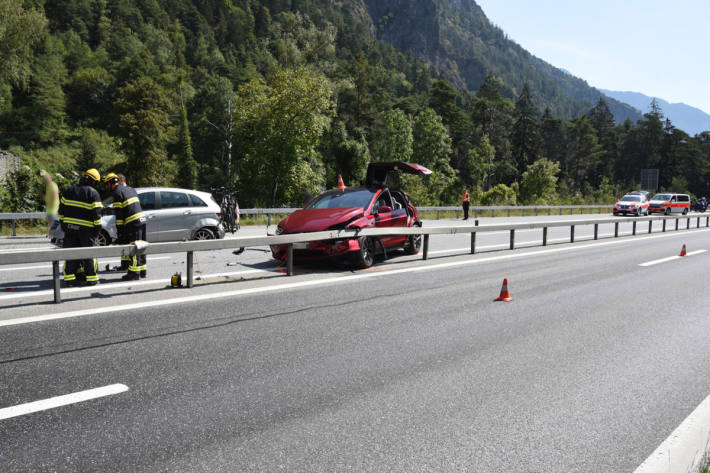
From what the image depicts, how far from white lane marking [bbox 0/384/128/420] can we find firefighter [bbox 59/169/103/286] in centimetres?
489

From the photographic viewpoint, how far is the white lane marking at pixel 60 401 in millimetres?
3688

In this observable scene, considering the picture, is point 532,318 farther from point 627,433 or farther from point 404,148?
point 404,148

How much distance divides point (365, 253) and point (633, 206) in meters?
37.2

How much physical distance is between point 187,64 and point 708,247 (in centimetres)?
12634

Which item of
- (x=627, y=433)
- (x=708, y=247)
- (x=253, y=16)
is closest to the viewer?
(x=627, y=433)

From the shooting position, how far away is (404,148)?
73.4 m

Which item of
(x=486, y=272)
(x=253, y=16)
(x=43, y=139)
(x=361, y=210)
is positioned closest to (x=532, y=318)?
(x=486, y=272)

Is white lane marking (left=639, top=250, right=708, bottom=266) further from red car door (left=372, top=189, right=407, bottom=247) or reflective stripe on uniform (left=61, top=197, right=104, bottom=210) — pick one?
reflective stripe on uniform (left=61, top=197, right=104, bottom=210)

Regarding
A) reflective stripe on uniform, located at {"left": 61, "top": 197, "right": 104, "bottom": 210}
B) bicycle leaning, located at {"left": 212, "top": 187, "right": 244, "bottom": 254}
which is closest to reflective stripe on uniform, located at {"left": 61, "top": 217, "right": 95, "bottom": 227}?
reflective stripe on uniform, located at {"left": 61, "top": 197, "right": 104, "bottom": 210}

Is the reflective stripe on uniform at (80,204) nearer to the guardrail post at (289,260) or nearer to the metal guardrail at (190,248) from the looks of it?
the metal guardrail at (190,248)

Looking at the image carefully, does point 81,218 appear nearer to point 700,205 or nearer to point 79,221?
point 79,221

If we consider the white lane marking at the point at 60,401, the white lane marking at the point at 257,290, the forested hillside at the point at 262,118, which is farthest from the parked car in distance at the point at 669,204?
the white lane marking at the point at 60,401

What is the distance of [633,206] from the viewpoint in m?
41.0

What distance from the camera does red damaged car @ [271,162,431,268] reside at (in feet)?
34.5
